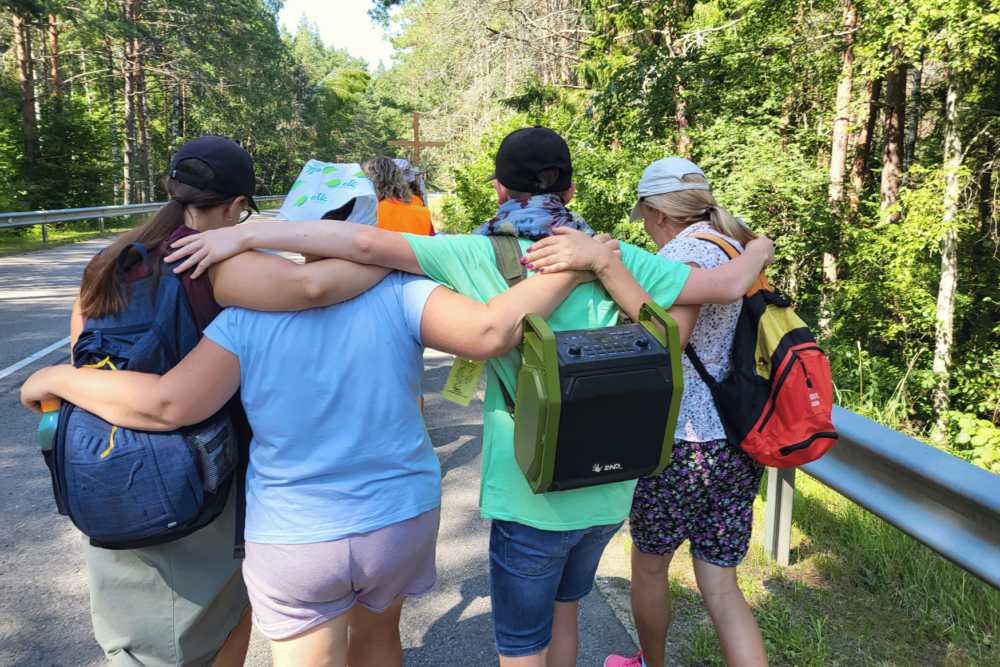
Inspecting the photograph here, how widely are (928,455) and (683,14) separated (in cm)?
1373

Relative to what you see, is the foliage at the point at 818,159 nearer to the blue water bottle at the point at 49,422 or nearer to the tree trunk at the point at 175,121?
the blue water bottle at the point at 49,422

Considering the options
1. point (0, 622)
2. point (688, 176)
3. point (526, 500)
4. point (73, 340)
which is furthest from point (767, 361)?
point (0, 622)

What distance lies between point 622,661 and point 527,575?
41.6 inches

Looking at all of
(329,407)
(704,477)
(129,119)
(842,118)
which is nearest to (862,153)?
(842,118)

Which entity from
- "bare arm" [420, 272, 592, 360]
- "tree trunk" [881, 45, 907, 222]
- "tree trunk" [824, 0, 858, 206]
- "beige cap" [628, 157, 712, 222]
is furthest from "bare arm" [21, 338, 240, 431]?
"tree trunk" [881, 45, 907, 222]

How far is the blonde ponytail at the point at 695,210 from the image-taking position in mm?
2496

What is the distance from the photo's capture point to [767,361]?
2365mm

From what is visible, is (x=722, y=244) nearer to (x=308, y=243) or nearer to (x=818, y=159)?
(x=308, y=243)

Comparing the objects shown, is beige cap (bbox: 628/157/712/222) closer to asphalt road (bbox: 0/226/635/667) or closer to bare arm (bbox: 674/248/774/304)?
bare arm (bbox: 674/248/774/304)

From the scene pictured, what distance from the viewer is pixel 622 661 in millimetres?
2768

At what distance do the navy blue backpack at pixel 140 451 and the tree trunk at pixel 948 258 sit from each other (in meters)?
10.2

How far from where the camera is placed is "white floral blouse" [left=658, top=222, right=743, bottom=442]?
236 centimetres

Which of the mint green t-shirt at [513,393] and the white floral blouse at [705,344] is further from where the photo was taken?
the white floral blouse at [705,344]

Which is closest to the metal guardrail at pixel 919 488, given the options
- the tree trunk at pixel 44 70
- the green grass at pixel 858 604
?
the green grass at pixel 858 604
